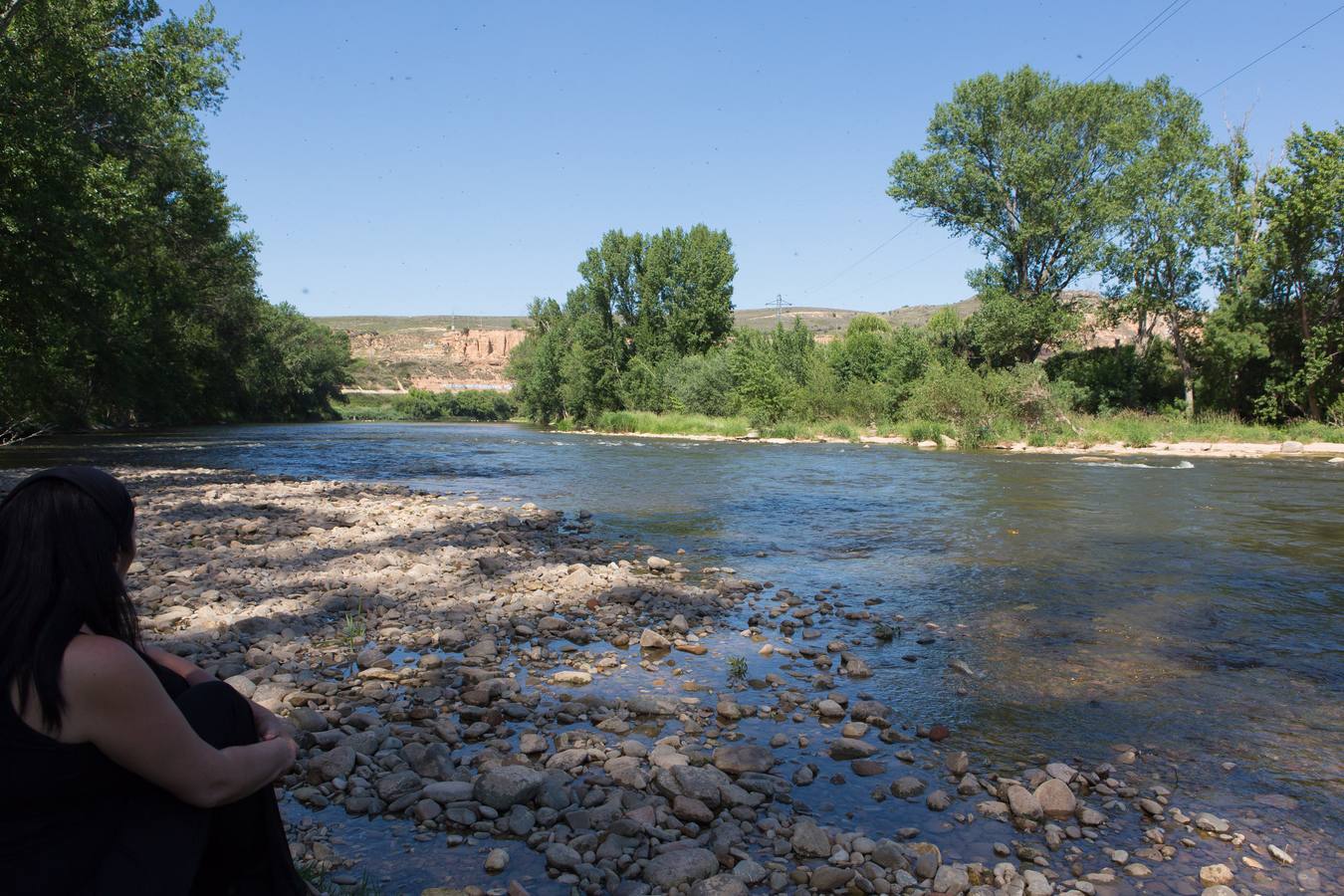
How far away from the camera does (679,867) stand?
11.5ft

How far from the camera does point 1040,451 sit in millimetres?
29562

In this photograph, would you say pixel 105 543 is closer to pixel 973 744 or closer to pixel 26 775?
pixel 26 775

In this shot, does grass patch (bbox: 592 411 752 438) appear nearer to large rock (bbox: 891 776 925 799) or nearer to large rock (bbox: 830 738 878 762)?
large rock (bbox: 830 738 878 762)

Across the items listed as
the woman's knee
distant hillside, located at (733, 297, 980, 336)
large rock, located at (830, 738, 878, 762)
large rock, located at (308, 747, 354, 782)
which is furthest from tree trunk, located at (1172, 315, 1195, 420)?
distant hillside, located at (733, 297, 980, 336)

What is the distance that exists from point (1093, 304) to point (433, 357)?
126387mm

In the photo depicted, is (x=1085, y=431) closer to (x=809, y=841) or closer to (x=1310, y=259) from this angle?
(x=1310, y=259)

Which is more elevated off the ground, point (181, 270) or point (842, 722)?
point (181, 270)

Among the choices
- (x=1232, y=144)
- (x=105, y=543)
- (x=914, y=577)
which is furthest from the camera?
(x=1232, y=144)

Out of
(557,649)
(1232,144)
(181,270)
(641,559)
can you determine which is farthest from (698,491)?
(1232,144)

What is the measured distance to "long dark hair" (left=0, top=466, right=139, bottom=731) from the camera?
1722mm

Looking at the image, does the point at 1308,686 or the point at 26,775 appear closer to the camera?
the point at 26,775

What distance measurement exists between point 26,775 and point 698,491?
16.3 metres

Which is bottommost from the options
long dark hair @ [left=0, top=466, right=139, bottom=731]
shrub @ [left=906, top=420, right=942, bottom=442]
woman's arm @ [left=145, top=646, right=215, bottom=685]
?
shrub @ [left=906, top=420, right=942, bottom=442]

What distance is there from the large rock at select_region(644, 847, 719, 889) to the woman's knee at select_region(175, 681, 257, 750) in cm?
192
